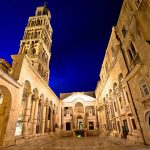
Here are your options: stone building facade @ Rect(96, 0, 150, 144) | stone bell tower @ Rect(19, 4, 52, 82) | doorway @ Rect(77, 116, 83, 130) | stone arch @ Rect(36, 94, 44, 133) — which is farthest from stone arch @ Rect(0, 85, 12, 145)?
doorway @ Rect(77, 116, 83, 130)

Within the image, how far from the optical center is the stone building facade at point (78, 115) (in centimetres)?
3369

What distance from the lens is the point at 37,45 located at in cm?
3216

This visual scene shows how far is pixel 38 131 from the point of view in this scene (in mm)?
19391

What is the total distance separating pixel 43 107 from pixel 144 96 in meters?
16.8

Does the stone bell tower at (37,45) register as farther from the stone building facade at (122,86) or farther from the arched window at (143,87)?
the arched window at (143,87)

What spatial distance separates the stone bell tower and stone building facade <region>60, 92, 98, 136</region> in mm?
10117

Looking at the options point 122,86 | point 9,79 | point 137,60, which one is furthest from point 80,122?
point 137,60

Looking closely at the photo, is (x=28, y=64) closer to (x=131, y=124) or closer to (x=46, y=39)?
(x=131, y=124)

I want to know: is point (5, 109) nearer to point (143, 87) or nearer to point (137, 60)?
point (143, 87)

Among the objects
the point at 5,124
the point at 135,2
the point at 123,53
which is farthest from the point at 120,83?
the point at 5,124

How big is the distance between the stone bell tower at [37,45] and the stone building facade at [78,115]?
10.1 metres

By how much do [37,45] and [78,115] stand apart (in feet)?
74.0

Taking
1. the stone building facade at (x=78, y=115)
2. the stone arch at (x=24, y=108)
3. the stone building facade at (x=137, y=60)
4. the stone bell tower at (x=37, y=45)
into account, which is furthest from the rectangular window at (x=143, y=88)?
the stone building facade at (x=78, y=115)

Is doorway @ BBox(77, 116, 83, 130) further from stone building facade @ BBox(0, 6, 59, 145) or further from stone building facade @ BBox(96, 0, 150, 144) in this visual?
stone building facade @ BBox(96, 0, 150, 144)
